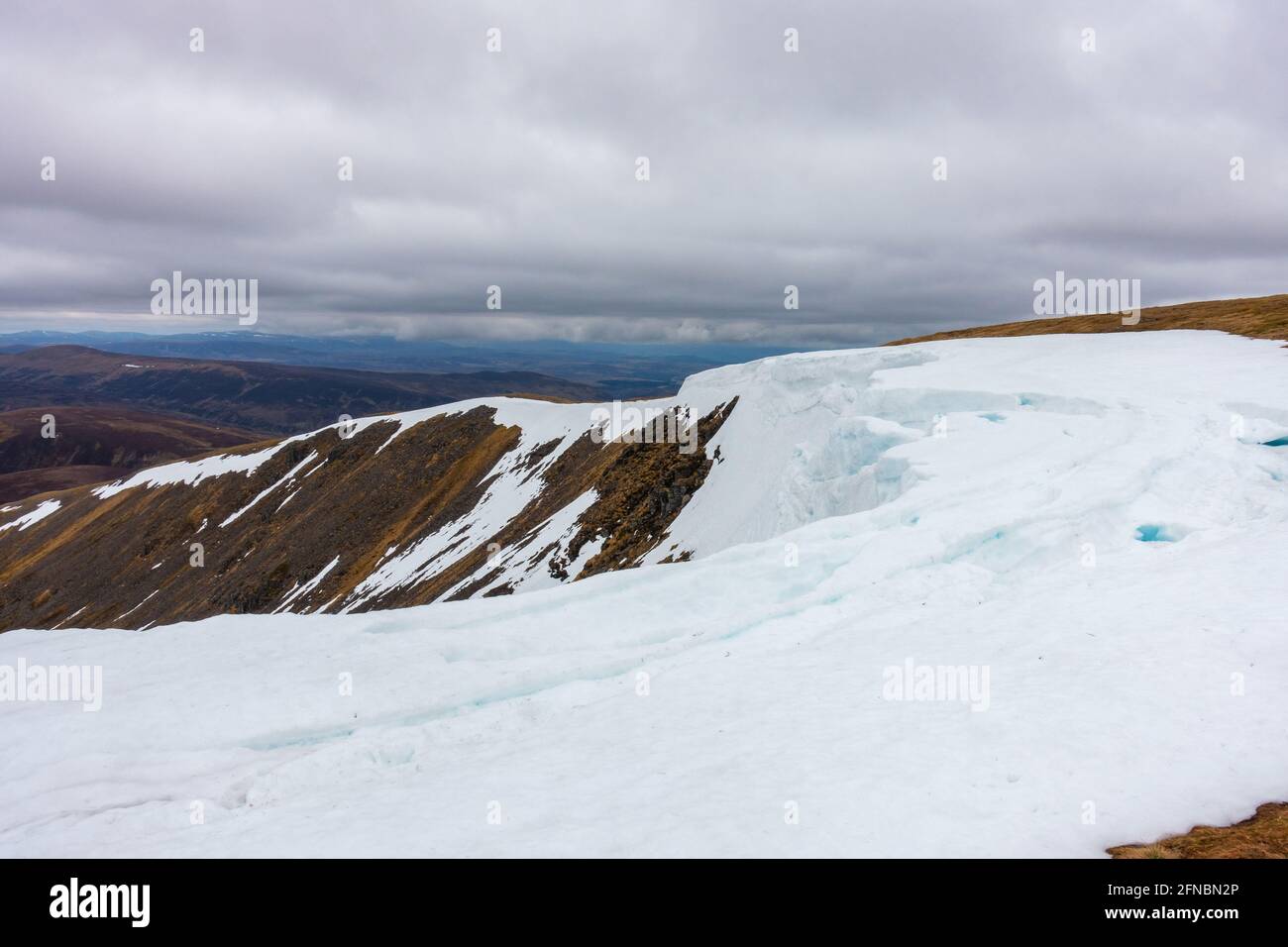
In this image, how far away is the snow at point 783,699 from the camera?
7.93m

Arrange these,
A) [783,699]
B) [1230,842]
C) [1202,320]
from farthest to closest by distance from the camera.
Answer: [1202,320]
[783,699]
[1230,842]

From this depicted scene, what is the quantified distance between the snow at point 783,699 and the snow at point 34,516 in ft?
502

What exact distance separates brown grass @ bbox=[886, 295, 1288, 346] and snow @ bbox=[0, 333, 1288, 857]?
23924mm

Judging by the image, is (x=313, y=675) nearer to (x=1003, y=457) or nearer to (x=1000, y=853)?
(x=1000, y=853)

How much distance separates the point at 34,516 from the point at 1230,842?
180114mm

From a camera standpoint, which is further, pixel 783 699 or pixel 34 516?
pixel 34 516

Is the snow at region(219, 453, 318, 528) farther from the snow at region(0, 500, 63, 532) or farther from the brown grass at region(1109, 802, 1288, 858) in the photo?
the brown grass at region(1109, 802, 1288, 858)

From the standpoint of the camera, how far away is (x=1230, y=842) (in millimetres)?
6773

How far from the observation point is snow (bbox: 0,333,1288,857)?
793 cm

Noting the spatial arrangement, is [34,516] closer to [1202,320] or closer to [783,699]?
[783,699]
